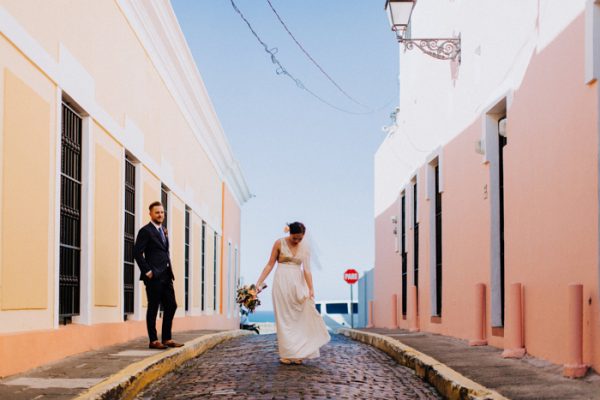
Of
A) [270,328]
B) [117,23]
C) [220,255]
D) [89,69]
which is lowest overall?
[270,328]

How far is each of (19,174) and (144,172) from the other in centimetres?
633

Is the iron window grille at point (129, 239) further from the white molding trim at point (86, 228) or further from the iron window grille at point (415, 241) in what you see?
the iron window grille at point (415, 241)

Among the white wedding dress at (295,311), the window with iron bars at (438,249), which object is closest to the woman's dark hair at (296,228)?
the white wedding dress at (295,311)

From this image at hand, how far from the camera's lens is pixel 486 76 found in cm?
Answer: 1120

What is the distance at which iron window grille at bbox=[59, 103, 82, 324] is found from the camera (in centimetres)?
923

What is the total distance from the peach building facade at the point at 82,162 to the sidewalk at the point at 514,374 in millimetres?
3671

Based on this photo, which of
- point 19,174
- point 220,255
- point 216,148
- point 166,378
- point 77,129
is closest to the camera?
point 19,174

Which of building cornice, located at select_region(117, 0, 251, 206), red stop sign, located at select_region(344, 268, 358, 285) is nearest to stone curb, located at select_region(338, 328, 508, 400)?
building cornice, located at select_region(117, 0, 251, 206)

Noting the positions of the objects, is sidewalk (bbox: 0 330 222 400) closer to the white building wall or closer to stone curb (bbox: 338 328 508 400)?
stone curb (bbox: 338 328 508 400)

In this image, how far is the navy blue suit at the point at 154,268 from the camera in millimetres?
10039

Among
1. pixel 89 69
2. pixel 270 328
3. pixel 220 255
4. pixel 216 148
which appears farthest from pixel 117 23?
pixel 270 328

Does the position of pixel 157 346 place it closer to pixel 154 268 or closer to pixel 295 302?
pixel 154 268

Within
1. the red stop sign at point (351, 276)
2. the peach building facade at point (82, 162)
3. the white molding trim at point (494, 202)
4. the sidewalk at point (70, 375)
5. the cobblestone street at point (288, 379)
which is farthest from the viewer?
the red stop sign at point (351, 276)

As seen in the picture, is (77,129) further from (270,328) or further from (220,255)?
(270,328)
